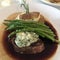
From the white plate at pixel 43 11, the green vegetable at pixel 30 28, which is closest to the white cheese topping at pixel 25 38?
the green vegetable at pixel 30 28

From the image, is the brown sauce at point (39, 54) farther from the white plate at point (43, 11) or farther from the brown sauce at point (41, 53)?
the white plate at point (43, 11)

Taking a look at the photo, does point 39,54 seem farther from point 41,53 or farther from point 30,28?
point 30,28

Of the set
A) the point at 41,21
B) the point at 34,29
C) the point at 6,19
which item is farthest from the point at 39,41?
the point at 6,19

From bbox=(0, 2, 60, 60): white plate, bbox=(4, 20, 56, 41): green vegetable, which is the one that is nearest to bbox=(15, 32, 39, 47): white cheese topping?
bbox=(4, 20, 56, 41): green vegetable

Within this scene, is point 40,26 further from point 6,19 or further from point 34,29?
point 6,19

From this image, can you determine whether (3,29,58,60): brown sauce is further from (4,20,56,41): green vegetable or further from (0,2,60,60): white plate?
(0,2,60,60): white plate

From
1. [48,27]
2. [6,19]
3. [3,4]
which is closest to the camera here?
[48,27]
